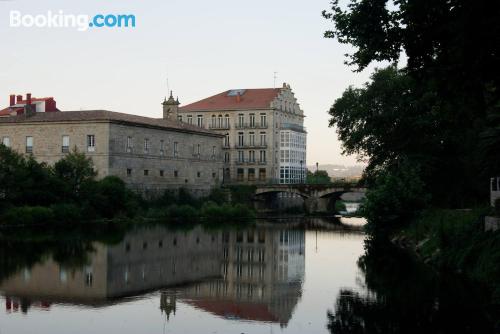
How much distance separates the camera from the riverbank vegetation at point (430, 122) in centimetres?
1800

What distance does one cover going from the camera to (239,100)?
302 feet

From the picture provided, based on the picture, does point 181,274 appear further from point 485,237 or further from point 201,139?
point 201,139

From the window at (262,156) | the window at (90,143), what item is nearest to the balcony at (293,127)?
the window at (262,156)

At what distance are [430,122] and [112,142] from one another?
2829 centimetres

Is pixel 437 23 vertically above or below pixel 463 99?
above

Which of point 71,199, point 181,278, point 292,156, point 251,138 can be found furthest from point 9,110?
point 181,278

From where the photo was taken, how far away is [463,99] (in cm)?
1888

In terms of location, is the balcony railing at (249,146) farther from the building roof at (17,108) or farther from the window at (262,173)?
the building roof at (17,108)

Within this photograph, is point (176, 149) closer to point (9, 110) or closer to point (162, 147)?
point (162, 147)

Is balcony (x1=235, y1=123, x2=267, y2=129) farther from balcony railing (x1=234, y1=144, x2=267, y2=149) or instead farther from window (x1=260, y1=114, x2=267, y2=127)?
balcony railing (x1=234, y1=144, x2=267, y2=149)

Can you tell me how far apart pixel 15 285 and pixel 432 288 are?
12.2 m

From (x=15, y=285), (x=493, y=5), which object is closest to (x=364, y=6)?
(x=493, y=5)

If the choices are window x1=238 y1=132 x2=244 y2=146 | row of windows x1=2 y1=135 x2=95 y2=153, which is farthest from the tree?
window x1=238 y1=132 x2=244 y2=146

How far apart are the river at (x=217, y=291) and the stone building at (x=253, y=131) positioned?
173 feet
